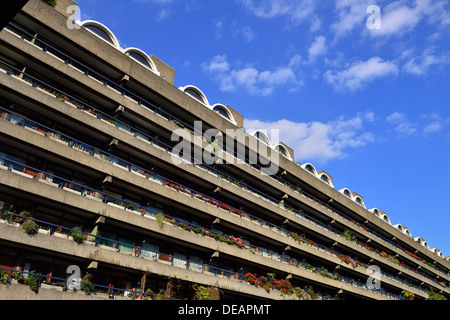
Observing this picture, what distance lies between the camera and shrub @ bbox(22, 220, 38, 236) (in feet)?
60.8

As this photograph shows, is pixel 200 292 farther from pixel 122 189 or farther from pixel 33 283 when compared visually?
pixel 33 283

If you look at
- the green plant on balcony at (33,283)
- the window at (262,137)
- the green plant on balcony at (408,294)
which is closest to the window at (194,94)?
the window at (262,137)

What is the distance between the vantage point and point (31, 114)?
74.1 ft

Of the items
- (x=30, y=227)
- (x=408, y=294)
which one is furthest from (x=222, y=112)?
(x=408, y=294)

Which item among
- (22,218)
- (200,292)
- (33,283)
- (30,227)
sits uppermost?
(22,218)

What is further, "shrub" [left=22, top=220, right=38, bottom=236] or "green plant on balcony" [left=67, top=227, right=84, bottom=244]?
"green plant on balcony" [left=67, top=227, right=84, bottom=244]

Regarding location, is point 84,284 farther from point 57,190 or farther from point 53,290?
point 57,190

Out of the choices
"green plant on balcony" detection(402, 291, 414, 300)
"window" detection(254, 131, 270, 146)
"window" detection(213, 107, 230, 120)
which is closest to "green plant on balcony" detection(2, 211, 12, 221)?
"window" detection(213, 107, 230, 120)

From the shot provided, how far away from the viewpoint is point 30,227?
1859 centimetres

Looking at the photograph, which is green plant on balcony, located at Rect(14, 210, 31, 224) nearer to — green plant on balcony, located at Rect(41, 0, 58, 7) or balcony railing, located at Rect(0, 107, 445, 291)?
balcony railing, located at Rect(0, 107, 445, 291)

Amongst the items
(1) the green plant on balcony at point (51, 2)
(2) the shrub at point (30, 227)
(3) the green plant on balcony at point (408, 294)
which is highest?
(1) the green plant on balcony at point (51, 2)

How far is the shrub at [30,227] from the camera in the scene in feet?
60.8

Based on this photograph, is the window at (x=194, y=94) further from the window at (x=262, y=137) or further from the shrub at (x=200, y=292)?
the shrub at (x=200, y=292)

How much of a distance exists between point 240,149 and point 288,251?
10.8 m
